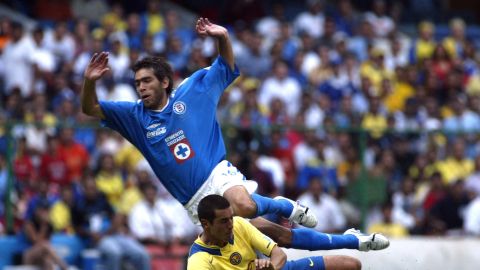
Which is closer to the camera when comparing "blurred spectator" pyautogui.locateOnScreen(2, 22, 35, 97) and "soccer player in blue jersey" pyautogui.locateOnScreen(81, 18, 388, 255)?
"soccer player in blue jersey" pyautogui.locateOnScreen(81, 18, 388, 255)

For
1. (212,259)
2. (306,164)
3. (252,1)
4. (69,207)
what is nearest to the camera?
(212,259)

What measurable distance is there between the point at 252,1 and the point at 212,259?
12.9m

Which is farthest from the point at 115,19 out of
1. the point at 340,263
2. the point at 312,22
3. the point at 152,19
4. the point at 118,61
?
the point at 340,263

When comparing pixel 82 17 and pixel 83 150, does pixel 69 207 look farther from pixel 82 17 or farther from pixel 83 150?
pixel 82 17

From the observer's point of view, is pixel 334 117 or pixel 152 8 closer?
pixel 334 117

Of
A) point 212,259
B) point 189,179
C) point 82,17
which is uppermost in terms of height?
point 82,17

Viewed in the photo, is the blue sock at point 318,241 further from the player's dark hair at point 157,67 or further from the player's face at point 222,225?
the player's dark hair at point 157,67

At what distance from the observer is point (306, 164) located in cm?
1747

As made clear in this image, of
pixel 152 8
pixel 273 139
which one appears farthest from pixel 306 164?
pixel 152 8

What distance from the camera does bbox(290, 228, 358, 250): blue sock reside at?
1115 centimetres

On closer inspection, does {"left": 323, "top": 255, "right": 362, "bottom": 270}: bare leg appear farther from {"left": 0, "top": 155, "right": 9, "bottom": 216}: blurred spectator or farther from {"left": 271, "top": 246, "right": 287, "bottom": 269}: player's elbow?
{"left": 0, "top": 155, "right": 9, "bottom": 216}: blurred spectator

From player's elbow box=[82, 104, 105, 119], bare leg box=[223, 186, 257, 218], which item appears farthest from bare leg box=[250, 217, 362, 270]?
player's elbow box=[82, 104, 105, 119]

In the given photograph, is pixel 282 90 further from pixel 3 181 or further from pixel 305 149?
pixel 3 181

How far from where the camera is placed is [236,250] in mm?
10406
